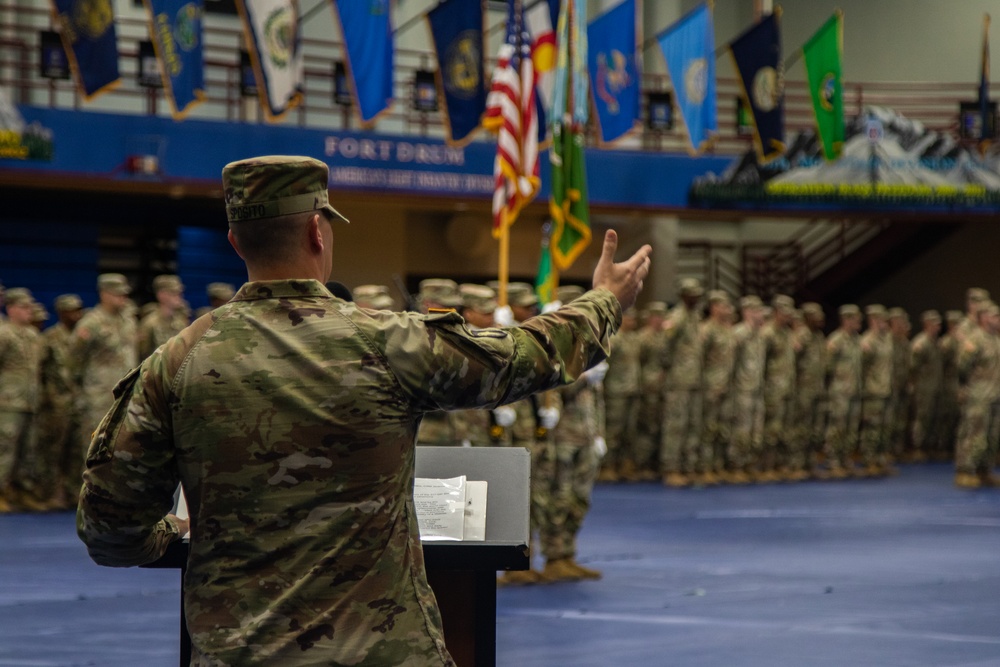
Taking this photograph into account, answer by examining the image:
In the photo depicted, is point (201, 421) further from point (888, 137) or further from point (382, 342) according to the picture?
point (888, 137)

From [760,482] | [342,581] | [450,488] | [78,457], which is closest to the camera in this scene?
[342,581]

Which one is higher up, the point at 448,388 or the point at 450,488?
the point at 448,388

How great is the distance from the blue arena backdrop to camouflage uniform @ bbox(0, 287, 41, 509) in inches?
107

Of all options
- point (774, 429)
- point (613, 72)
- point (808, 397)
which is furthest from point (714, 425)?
point (613, 72)

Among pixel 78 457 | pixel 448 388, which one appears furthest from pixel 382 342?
pixel 78 457

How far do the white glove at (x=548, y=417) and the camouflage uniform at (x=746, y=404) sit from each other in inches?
263

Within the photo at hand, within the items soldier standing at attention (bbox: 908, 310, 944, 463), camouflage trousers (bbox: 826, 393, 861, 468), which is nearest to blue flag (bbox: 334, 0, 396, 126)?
camouflage trousers (bbox: 826, 393, 861, 468)

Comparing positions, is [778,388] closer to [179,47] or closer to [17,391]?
[179,47]

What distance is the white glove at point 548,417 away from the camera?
719 cm

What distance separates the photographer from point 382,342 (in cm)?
197

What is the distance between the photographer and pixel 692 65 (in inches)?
596

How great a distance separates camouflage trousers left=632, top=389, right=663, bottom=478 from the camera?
13.8 meters

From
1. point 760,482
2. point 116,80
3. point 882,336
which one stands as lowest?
point 760,482

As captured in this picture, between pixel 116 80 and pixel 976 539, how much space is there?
29.6 feet
